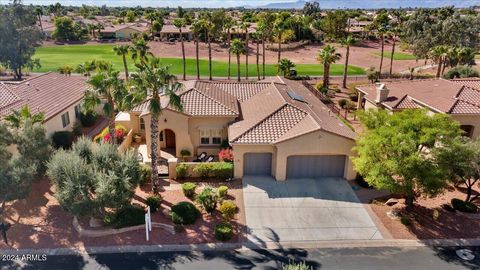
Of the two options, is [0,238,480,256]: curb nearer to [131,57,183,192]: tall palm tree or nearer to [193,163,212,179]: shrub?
[131,57,183,192]: tall palm tree

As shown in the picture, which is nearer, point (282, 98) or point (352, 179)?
point (352, 179)

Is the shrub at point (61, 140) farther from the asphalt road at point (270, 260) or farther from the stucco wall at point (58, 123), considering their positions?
the asphalt road at point (270, 260)

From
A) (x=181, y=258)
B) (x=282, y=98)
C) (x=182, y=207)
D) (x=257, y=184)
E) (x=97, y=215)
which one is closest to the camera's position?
(x=181, y=258)

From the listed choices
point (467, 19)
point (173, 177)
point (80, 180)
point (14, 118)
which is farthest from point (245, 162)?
point (467, 19)

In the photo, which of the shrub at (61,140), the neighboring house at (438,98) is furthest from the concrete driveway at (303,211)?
the shrub at (61,140)

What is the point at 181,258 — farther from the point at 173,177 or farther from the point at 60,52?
the point at 60,52

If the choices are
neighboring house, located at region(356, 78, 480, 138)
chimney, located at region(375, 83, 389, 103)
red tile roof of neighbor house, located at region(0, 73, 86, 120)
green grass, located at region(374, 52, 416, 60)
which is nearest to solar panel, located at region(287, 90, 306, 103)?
chimney, located at region(375, 83, 389, 103)

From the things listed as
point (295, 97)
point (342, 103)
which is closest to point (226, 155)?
point (295, 97)

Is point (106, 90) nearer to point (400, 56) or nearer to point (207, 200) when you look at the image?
point (207, 200)
